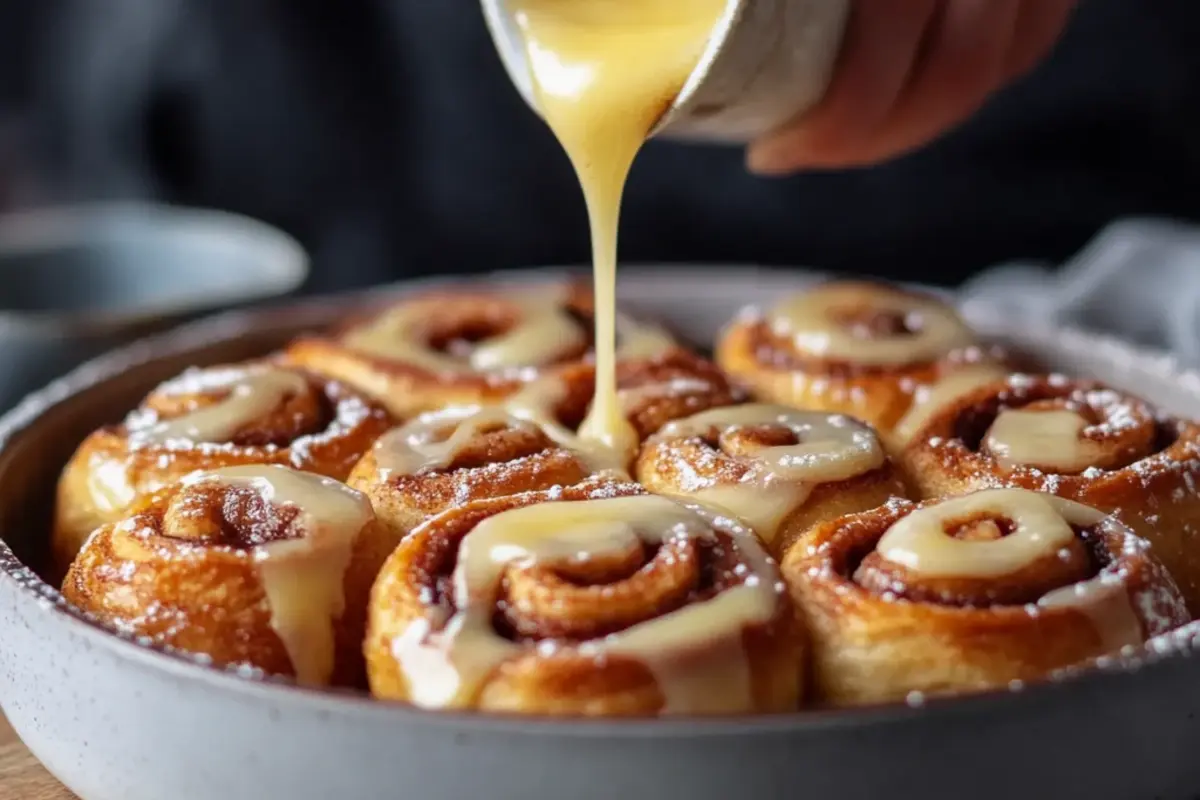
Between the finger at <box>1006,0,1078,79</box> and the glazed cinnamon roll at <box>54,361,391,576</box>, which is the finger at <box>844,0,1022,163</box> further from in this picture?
the glazed cinnamon roll at <box>54,361,391,576</box>

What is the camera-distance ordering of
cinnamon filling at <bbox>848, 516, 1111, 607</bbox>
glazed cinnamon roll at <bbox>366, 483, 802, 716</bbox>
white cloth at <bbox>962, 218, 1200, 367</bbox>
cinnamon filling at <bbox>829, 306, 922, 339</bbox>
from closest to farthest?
1. glazed cinnamon roll at <bbox>366, 483, 802, 716</bbox>
2. cinnamon filling at <bbox>848, 516, 1111, 607</bbox>
3. cinnamon filling at <bbox>829, 306, 922, 339</bbox>
4. white cloth at <bbox>962, 218, 1200, 367</bbox>

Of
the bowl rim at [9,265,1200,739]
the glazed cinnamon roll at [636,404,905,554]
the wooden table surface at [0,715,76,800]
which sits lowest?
the wooden table surface at [0,715,76,800]

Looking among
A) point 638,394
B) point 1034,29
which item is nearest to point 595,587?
point 638,394

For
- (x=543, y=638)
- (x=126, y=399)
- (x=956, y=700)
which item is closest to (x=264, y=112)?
(x=126, y=399)

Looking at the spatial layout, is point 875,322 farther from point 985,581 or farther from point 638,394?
point 985,581

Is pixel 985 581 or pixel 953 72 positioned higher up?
pixel 953 72

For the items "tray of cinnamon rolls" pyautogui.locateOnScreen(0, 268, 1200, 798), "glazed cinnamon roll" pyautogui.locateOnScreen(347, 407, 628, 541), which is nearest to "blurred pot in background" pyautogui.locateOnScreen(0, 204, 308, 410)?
"tray of cinnamon rolls" pyautogui.locateOnScreen(0, 268, 1200, 798)

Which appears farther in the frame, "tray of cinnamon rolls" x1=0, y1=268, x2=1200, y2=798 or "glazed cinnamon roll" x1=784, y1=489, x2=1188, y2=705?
"glazed cinnamon roll" x1=784, y1=489, x2=1188, y2=705

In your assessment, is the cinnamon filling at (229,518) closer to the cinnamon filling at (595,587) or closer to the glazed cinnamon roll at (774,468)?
the cinnamon filling at (595,587)
